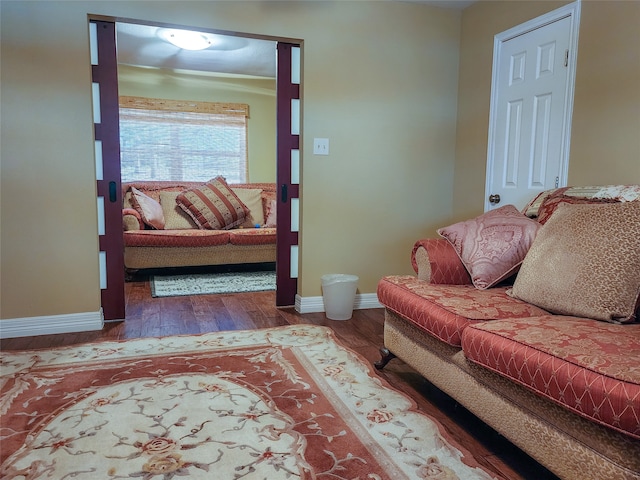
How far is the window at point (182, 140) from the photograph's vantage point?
5441mm

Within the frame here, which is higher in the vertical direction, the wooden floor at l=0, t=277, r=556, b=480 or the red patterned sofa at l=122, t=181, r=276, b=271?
the red patterned sofa at l=122, t=181, r=276, b=271

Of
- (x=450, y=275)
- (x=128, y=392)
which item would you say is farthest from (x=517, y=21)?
(x=128, y=392)

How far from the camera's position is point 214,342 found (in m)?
2.57

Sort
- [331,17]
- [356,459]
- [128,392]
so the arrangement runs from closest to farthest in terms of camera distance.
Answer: [356,459] < [128,392] < [331,17]

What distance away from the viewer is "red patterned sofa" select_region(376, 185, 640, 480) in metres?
1.10

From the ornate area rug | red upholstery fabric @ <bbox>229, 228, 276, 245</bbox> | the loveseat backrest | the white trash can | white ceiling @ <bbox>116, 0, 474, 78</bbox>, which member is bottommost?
the ornate area rug

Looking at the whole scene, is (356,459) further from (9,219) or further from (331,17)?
(331,17)

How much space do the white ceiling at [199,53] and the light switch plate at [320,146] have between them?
1.34 m

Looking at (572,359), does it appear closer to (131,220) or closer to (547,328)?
(547,328)

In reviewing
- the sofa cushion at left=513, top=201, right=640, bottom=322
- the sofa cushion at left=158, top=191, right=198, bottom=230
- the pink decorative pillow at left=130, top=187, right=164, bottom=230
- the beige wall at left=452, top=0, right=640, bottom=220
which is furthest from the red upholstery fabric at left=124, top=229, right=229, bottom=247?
the sofa cushion at left=513, top=201, right=640, bottom=322

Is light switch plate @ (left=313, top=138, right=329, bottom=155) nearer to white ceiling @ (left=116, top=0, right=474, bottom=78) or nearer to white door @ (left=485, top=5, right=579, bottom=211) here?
white door @ (left=485, top=5, right=579, bottom=211)

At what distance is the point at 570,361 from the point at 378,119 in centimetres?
248

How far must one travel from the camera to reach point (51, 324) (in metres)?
2.71

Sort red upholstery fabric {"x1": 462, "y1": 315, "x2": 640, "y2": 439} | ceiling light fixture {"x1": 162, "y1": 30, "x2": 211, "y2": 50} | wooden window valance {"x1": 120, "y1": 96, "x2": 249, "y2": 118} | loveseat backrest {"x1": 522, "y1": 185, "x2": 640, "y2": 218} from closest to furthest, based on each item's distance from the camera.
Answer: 1. red upholstery fabric {"x1": 462, "y1": 315, "x2": 640, "y2": 439}
2. loveseat backrest {"x1": 522, "y1": 185, "x2": 640, "y2": 218}
3. ceiling light fixture {"x1": 162, "y1": 30, "x2": 211, "y2": 50}
4. wooden window valance {"x1": 120, "y1": 96, "x2": 249, "y2": 118}
